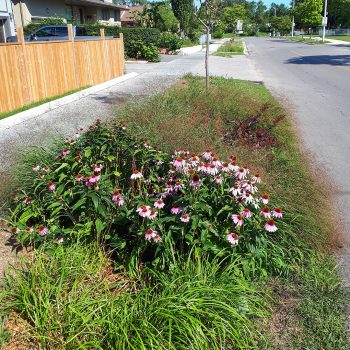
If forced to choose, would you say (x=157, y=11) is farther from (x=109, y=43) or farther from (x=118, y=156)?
(x=118, y=156)

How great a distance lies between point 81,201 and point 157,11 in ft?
125

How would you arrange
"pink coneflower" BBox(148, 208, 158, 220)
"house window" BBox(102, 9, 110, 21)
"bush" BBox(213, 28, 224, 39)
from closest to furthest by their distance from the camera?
1. "pink coneflower" BBox(148, 208, 158, 220)
2. "house window" BBox(102, 9, 110, 21)
3. "bush" BBox(213, 28, 224, 39)

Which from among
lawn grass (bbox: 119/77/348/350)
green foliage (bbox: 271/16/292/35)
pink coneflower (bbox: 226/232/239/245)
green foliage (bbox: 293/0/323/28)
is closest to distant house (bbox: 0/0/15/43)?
lawn grass (bbox: 119/77/348/350)

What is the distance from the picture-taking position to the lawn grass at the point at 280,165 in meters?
3.02

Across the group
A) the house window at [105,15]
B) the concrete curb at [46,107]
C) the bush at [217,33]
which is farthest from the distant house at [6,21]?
the bush at [217,33]

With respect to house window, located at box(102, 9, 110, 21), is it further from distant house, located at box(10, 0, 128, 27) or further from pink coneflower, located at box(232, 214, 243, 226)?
pink coneflower, located at box(232, 214, 243, 226)

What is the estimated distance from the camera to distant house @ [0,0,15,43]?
23125 millimetres

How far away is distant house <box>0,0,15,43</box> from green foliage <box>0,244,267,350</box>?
23.1 metres

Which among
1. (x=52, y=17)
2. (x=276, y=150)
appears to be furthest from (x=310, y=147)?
(x=52, y=17)

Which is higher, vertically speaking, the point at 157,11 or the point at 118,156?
the point at 157,11

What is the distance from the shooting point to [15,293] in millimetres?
2934

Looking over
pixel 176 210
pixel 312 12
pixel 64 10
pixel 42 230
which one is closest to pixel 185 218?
pixel 176 210

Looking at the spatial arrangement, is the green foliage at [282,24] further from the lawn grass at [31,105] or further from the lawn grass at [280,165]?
the lawn grass at [280,165]

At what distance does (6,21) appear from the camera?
23.7m
